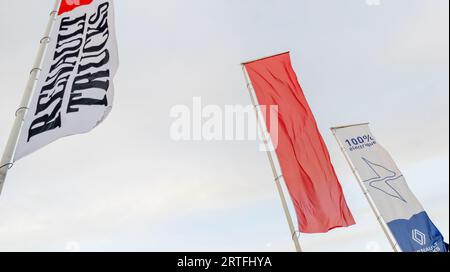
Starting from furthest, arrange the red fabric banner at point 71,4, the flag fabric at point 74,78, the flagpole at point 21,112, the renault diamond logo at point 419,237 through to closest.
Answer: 1. the renault diamond logo at point 419,237
2. the red fabric banner at point 71,4
3. the flag fabric at point 74,78
4. the flagpole at point 21,112

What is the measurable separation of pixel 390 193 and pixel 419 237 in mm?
2087

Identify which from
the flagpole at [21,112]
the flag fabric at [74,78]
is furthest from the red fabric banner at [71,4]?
the flagpole at [21,112]

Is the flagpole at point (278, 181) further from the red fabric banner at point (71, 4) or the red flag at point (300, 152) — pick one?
the red fabric banner at point (71, 4)

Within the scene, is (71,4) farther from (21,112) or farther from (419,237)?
(419,237)

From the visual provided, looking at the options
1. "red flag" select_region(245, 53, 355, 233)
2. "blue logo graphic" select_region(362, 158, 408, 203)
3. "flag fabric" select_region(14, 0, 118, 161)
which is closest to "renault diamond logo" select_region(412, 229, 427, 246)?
"blue logo graphic" select_region(362, 158, 408, 203)

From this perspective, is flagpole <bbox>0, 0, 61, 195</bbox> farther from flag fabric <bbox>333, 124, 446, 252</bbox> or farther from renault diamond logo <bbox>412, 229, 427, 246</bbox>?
renault diamond logo <bbox>412, 229, 427, 246</bbox>

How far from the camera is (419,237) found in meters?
12.4

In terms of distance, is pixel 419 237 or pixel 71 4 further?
pixel 419 237

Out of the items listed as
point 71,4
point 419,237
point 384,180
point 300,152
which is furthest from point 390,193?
point 71,4

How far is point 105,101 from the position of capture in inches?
183

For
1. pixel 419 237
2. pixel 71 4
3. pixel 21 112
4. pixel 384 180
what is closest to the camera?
pixel 21 112

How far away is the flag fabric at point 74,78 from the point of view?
14.6ft

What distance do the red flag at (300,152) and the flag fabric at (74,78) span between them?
5260 mm
